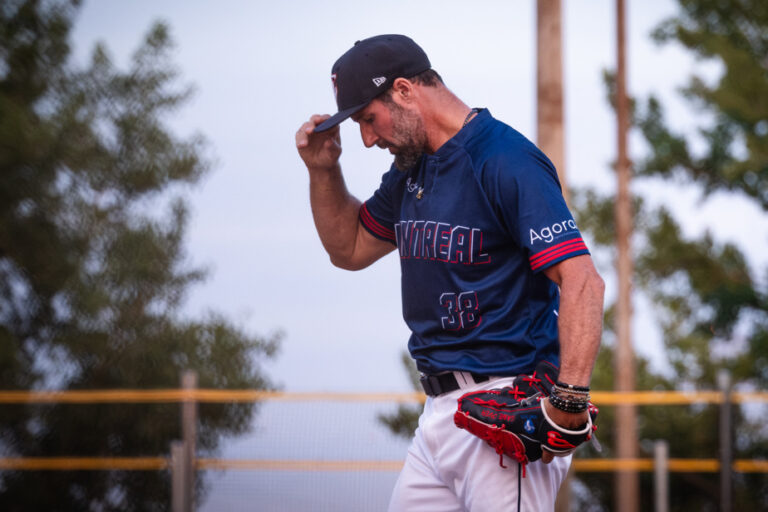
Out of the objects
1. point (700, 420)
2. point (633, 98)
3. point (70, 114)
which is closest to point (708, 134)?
point (633, 98)

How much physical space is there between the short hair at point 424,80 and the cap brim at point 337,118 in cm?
6

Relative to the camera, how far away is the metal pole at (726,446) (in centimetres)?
764

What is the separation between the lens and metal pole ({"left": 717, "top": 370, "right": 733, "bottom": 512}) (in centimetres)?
764

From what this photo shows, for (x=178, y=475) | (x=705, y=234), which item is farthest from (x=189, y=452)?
(x=705, y=234)

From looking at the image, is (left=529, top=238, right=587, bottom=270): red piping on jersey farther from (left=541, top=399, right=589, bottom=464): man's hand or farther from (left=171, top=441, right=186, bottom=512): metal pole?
(left=171, top=441, right=186, bottom=512): metal pole

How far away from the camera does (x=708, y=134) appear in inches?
639

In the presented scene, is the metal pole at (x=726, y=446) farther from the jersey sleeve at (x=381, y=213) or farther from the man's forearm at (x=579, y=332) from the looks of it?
the man's forearm at (x=579, y=332)

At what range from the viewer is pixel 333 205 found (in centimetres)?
308

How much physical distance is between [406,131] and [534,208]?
1.59 ft

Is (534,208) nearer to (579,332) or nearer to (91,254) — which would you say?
(579,332)

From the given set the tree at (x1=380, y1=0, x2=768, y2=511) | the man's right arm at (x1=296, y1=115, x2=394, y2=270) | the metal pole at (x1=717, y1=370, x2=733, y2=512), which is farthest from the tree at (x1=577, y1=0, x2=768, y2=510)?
the man's right arm at (x1=296, y1=115, x2=394, y2=270)

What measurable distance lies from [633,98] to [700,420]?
18.5 ft

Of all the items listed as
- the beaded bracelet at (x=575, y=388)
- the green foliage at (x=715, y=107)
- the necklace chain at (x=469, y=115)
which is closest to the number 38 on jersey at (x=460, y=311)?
the beaded bracelet at (x=575, y=388)

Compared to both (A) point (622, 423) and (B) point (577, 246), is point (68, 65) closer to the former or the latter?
(A) point (622, 423)
